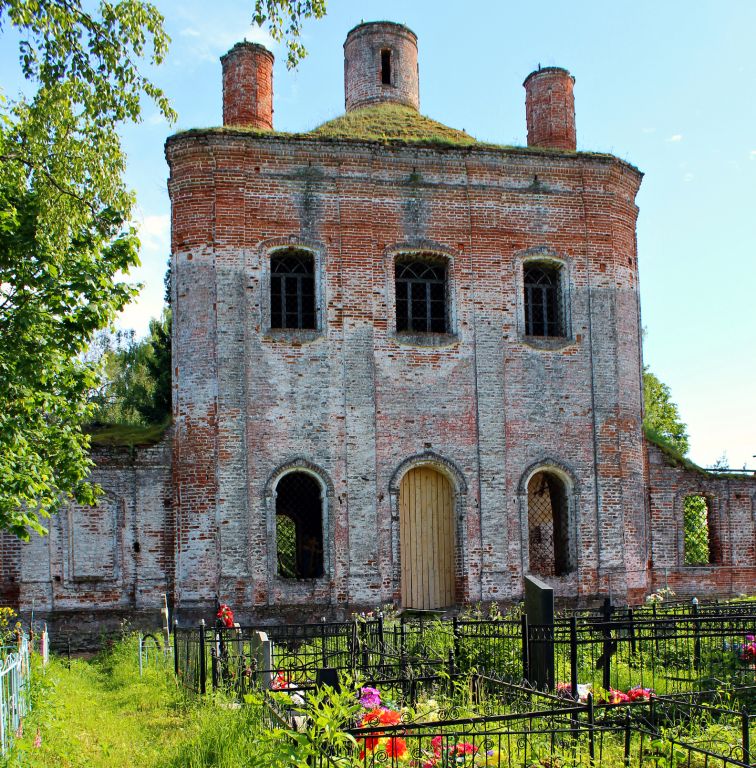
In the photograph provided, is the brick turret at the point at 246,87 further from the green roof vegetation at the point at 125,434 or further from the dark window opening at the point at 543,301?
the green roof vegetation at the point at 125,434

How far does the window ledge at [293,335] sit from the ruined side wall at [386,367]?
6cm

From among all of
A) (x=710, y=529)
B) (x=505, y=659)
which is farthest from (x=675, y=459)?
(x=505, y=659)

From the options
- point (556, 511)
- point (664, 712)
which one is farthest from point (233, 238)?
point (664, 712)

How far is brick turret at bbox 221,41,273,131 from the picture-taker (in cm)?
1939

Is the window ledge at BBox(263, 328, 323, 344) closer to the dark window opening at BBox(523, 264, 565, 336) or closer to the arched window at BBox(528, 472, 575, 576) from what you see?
the dark window opening at BBox(523, 264, 565, 336)

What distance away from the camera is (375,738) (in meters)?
6.15

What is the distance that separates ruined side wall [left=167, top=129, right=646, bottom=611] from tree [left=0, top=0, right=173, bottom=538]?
4.33 m

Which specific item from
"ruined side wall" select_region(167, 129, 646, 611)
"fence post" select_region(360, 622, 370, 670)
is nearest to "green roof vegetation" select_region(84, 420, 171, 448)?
"ruined side wall" select_region(167, 129, 646, 611)

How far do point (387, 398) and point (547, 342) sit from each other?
350 centimetres

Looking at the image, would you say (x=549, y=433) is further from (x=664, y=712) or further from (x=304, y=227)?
(x=664, y=712)

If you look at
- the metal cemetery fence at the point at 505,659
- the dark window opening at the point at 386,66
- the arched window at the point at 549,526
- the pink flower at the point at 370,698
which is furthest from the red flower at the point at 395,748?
the dark window opening at the point at 386,66

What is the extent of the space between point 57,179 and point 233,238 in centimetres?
657

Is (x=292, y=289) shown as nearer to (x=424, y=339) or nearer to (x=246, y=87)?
(x=424, y=339)

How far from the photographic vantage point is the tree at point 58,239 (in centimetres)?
1038
